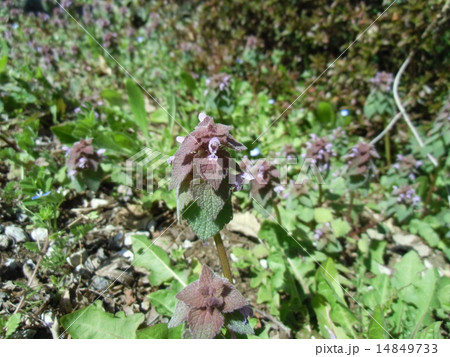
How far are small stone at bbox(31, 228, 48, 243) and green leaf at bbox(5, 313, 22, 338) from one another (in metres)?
0.72

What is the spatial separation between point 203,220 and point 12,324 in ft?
3.66

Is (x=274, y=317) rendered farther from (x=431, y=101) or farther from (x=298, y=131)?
(x=431, y=101)

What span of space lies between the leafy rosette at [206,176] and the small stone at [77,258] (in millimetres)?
1269

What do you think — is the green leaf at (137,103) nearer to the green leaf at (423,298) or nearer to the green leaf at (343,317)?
the green leaf at (343,317)

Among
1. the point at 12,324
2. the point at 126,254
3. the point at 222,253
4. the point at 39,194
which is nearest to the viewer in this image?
the point at 222,253

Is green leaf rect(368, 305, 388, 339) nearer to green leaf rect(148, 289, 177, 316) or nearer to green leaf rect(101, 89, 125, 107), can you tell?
green leaf rect(148, 289, 177, 316)

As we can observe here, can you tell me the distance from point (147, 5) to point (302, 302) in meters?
4.75

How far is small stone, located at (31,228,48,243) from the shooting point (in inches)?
95.2

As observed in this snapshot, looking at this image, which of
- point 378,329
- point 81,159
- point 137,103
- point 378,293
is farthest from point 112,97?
point 378,329

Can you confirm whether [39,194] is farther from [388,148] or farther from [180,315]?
[388,148]

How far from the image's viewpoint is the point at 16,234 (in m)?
2.35

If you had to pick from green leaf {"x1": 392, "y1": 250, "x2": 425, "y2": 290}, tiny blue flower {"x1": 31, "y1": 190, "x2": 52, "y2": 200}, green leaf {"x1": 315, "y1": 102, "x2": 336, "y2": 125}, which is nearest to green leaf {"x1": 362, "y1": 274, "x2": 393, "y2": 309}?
green leaf {"x1": 392, "y1": 250, "x2": 425, "y2": 290}

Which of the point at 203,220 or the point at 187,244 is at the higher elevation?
the point at 203,220

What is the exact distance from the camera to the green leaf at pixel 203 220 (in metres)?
1.41
